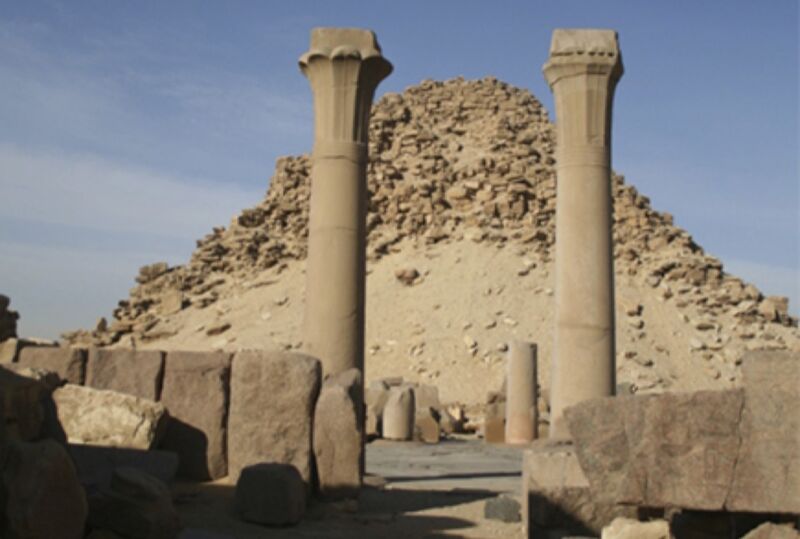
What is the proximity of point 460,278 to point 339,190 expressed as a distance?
26.1 meters

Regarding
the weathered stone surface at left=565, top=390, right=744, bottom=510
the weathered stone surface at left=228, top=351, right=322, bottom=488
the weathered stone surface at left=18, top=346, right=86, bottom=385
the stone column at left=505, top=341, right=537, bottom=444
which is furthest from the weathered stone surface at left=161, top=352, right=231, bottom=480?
the stone column at left=505, top=341, right=537, bottom=444

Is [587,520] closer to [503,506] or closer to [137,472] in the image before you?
[503,506]

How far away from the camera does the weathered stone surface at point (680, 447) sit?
17.8 ft

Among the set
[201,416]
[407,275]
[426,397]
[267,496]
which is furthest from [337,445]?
[407,275]

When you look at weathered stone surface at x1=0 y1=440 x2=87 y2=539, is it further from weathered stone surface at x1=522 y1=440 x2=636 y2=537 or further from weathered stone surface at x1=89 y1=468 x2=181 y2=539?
weathered stone surface at x1=522 y1=440 x2=636 y2=537

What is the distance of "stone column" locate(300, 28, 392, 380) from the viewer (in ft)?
37.5

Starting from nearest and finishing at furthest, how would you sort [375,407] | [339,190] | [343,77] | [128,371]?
1. [128,371]
2. [339,190]
3. [343,77]
4. [375,407]

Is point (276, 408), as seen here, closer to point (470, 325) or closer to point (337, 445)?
point (337, 445)

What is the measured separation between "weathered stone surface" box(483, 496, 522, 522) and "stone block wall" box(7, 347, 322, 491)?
1.74m

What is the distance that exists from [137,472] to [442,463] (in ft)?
27.0

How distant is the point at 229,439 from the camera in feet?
30.8

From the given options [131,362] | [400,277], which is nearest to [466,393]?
[400,277]

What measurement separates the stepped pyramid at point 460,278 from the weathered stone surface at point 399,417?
10645 mm

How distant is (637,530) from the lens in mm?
6078
